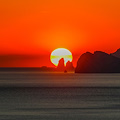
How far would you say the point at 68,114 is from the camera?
52969mm

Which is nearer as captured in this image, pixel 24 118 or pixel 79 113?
pixel 24 118

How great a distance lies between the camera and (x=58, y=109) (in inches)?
2309

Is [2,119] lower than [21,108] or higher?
lower

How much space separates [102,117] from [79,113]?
3778 millimetres

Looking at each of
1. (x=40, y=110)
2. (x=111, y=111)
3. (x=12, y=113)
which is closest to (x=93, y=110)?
(x=111, y=111)

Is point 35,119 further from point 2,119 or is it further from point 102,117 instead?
point 102,117

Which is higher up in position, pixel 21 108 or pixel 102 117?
pixel 21 108

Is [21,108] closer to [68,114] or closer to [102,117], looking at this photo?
[68,114]

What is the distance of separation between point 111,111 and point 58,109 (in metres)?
6.24

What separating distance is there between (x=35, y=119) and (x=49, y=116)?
312 centimetres

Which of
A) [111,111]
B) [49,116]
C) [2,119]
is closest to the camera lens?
[2,119]

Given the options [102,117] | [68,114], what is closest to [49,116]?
[68,114]

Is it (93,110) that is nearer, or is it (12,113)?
(12,113)

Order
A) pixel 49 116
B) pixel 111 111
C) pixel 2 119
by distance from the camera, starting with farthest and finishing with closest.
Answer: pixel 111 111, pixel 49 116, pixel 2 119
